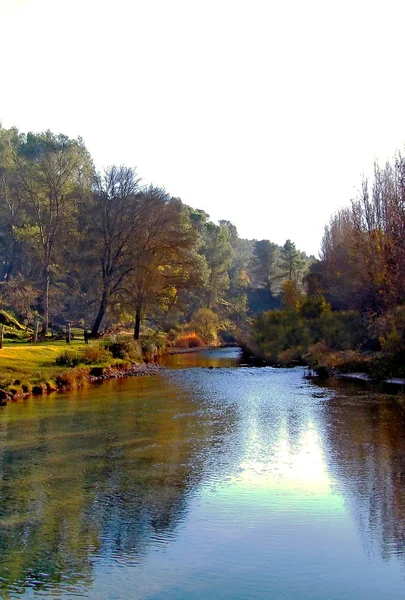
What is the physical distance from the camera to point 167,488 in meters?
14.9

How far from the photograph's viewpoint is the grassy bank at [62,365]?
2945cm

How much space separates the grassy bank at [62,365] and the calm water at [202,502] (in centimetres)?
357

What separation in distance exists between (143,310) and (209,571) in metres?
46.1

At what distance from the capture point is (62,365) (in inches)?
1371

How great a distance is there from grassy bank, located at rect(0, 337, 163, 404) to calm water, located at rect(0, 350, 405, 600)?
141 inches

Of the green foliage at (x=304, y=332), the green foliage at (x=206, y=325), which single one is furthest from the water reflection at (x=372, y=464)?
the green foliage at (x=206, y=325)

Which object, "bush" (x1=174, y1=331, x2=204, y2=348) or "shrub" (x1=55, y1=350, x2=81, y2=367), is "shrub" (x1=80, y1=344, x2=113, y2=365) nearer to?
"shrub" (x1=55, y1=350, x2=81, y2=367)

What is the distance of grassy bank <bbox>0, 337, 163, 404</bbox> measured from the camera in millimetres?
29453

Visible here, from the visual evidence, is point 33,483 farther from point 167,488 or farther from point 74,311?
point 74,311

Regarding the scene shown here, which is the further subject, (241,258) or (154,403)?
(241,258)

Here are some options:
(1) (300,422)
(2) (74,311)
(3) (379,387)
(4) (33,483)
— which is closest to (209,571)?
(4) (33,483)

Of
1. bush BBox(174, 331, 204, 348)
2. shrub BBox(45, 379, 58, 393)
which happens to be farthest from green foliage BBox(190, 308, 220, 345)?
shrub BBox(45, 379, 58, 393)

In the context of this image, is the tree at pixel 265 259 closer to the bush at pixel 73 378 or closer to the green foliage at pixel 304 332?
the green foliage at pixel 304 332

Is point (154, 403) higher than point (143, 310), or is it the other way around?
point (143, 310)
